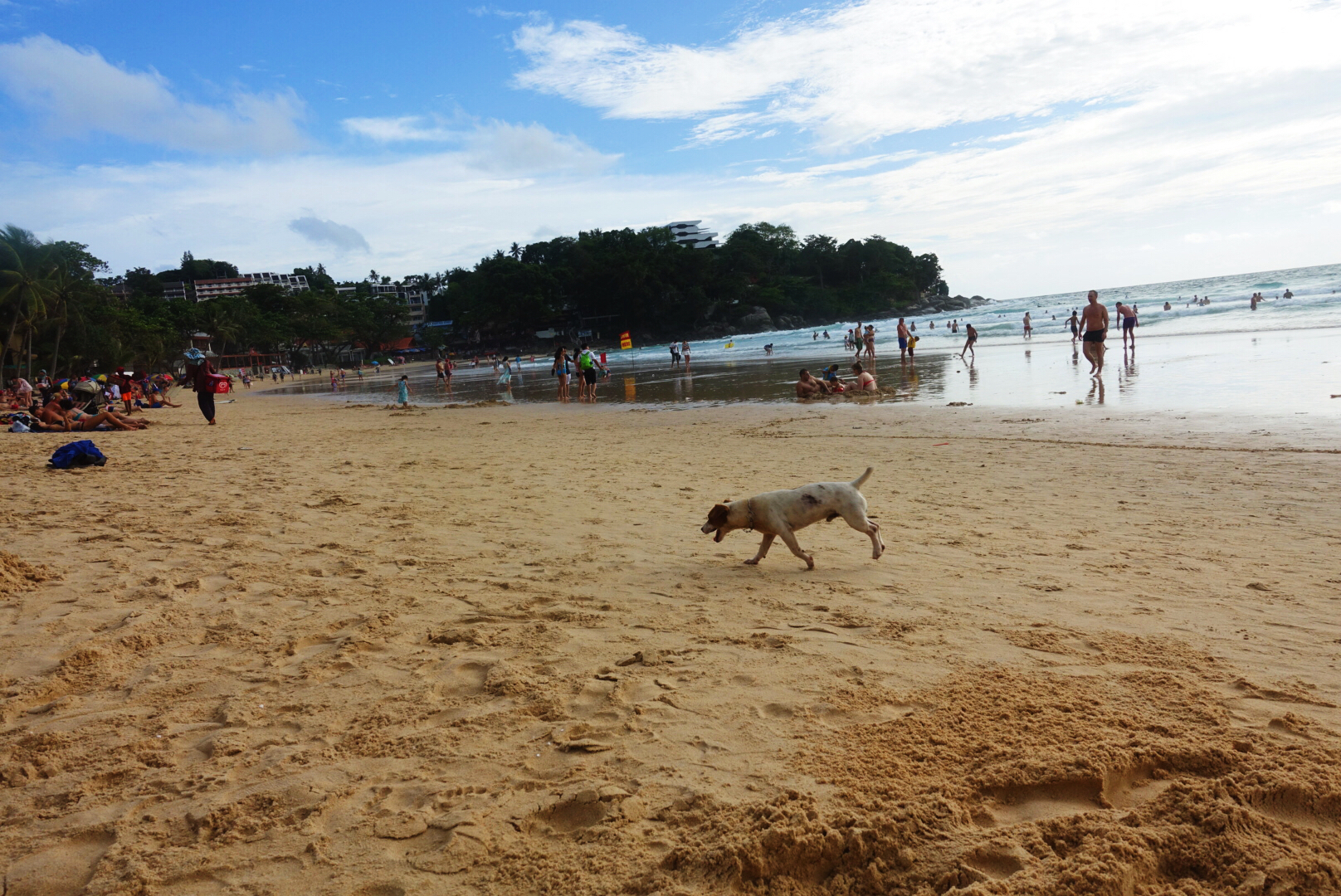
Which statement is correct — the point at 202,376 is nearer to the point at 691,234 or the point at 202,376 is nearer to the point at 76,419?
the point at 76,419

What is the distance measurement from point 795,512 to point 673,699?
2.37m

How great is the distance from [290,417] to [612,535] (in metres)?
19.2

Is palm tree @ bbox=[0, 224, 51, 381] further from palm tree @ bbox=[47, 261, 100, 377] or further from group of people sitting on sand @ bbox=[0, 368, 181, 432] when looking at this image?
group of people sitting on sand @ bbox=[0, 368, 181, 432]

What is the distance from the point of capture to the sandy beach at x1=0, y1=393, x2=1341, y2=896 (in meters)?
2.55

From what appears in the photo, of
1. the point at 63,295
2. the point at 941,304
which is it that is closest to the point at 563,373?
the point at 63,295

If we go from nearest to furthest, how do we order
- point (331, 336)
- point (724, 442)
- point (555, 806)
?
1. point (555, 806)
2. point (724, 442)
3. point (331, 336)

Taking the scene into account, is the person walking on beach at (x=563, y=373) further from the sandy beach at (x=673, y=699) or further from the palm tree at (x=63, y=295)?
the palm tree at (x=63, y=295)

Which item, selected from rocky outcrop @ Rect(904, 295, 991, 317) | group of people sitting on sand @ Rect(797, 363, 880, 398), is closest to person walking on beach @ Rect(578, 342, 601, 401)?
group of people sitting on sand @ Rect(797, 363, 880, 398)

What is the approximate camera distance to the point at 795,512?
5.71m

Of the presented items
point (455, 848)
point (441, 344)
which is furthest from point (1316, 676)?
point (441, 344)

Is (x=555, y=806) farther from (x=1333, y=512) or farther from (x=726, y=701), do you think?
(x=1333, y=512)

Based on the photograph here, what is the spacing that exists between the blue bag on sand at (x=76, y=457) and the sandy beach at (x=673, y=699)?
9.17 ft

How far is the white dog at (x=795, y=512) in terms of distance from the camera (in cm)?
568

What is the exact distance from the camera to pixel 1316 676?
11.7ft
